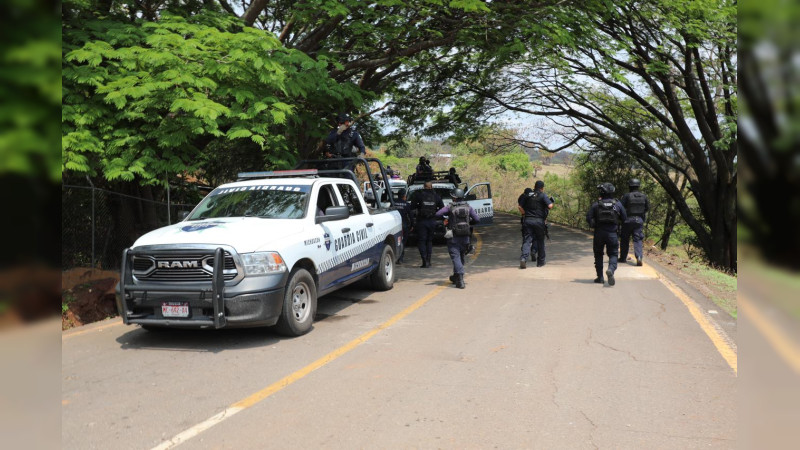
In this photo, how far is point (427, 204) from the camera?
1274 centimetres

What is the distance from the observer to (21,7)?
749 millimetres

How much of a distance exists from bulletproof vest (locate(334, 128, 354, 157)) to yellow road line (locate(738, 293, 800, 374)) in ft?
35.9

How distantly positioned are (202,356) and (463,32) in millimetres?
9596

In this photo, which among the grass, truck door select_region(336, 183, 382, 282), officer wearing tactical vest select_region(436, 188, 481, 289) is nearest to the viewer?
truck door select_region(336, 183, 382, 282)

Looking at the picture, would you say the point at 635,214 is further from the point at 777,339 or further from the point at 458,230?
the point at 777,339

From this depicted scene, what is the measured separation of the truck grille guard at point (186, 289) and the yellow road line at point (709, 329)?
511 centimetres

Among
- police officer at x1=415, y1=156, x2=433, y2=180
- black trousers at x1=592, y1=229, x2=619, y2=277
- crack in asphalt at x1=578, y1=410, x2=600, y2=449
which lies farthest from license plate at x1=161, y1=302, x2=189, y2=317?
police officer at x1=415, y1=156, x2=433, y2=180

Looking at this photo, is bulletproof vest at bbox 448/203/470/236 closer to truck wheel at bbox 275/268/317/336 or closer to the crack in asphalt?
truck wheel at bbox 275/268/317/336

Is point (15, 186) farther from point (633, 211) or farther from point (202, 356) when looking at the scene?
point (633, 211)

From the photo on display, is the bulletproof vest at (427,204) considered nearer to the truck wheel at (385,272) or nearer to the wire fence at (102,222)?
the truck wheel at (385,272)

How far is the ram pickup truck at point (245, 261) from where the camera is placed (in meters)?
6.32

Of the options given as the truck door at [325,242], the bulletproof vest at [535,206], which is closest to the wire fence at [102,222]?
the truck door at [325,242]

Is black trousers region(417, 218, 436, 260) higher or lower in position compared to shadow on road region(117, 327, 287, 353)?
higher

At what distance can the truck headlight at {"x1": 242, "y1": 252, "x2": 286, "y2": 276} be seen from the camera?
6.43 m
